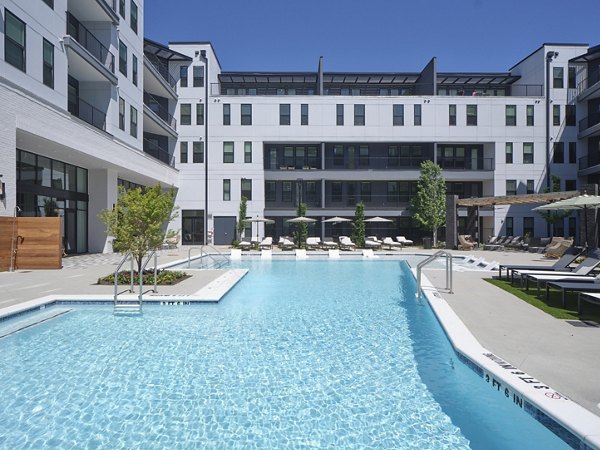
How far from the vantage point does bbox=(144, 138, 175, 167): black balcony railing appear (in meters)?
33.3

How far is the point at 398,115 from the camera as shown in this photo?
34781mm

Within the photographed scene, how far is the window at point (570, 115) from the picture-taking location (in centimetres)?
3509

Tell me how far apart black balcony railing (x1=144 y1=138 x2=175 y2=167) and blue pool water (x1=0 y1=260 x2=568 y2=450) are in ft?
86.6

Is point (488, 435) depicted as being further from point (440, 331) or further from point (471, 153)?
point (471, 153)

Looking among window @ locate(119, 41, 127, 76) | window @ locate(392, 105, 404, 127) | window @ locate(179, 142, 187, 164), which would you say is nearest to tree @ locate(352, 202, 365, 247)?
window @ locate(392, 105, 404, 127)

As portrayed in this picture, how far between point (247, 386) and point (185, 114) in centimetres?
3297

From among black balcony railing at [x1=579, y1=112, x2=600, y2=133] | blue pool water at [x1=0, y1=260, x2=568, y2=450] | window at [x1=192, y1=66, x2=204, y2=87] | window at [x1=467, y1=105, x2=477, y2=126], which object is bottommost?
blue pool water at [x1=0, y1=260, x2=568, y2=450]

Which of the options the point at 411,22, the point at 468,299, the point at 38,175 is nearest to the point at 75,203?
the point at 38,175

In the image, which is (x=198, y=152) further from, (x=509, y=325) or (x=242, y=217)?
(x=509, y=325)

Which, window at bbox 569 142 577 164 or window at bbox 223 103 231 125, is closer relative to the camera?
window at bbox 223 103 231 125

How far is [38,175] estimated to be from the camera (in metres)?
19.0

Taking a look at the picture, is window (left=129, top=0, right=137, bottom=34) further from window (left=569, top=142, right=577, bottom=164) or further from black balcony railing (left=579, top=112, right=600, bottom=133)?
black balcony railing (left=579, top=112, right=600, bottom=133)

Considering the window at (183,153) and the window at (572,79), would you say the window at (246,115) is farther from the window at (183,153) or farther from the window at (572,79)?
the window at (572,79)

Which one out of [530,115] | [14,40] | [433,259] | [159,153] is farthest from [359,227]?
[14,40]
